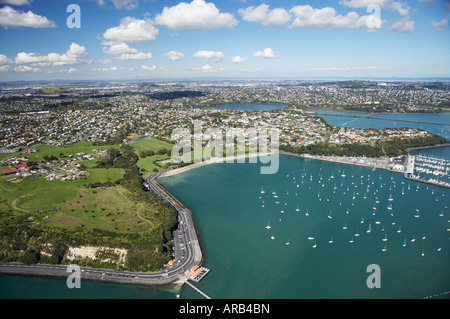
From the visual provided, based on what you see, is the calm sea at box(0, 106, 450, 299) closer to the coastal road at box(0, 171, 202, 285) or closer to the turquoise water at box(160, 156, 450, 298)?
the turquoise water at box(160, 156, 450, 298)

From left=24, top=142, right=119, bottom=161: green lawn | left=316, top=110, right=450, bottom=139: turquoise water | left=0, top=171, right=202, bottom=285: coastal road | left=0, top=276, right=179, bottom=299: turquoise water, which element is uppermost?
left=316, top=110, right=450, bottom=139: turquoise water

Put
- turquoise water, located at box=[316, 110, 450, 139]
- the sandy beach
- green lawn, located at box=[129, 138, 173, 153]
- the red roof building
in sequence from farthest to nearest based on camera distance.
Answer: turquoise water, located at box=[316, 110, 450, 139] → green lawn, located at box=[129, 138, 173, 153] → the sandy beach → the red roof building

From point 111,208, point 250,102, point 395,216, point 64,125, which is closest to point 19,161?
point 111,208

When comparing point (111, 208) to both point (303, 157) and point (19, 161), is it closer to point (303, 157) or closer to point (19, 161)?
point (19, 161)

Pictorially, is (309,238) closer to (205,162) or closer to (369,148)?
(205,162)

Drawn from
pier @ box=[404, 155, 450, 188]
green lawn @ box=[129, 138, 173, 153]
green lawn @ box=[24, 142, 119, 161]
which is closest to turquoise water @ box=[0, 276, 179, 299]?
green lawn @ box=[24, 142, 119, 161]

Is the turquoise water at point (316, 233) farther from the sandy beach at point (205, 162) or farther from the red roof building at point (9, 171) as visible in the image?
the red roof building at point (9, 171)

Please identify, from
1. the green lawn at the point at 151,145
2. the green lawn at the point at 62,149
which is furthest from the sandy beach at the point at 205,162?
the green lawn at the point at 62,149
